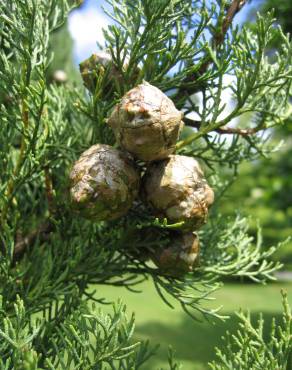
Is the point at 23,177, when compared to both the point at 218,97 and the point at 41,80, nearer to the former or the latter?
the point at 41,80

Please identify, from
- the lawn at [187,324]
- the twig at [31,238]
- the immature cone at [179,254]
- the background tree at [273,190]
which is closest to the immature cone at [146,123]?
the immature cone at [179,254]

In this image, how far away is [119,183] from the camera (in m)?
1.38

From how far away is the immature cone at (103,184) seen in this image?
4.49ft

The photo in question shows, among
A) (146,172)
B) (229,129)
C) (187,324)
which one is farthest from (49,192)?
A: (187,324)

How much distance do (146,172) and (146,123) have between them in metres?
0.21

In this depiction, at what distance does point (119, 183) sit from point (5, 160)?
0.55 metres

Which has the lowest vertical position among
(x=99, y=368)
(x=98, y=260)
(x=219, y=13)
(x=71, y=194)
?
(x=99, y=368)

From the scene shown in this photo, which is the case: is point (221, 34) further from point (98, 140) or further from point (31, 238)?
point (31, 238)

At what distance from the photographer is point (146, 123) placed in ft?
4.35

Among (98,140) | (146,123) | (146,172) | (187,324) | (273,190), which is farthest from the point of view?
(187,324)

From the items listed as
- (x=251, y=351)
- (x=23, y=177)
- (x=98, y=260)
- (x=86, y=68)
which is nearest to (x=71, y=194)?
(x=23, y=177)

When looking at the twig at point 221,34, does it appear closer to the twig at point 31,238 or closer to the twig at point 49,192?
the twig at point 49,192

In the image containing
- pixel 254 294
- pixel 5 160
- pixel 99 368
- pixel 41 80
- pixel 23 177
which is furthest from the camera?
pixel 254 294

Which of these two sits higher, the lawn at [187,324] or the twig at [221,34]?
the twig at [221,34]
